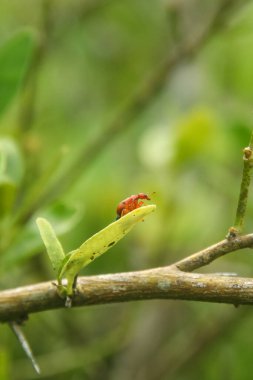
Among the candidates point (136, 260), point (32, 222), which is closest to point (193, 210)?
point (136, 260)

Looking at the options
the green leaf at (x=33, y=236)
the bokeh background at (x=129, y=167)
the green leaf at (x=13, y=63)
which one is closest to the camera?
the green leaf at (x=33, y=236)

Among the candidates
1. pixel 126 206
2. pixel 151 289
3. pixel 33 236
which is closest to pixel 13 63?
pixel 33 236

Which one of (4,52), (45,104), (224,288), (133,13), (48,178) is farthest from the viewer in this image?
(133,13)

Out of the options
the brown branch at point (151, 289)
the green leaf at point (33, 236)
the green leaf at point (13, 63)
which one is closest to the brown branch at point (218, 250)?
the brown branch at point (151, 289)

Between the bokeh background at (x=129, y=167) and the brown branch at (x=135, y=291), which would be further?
the bokeh background at (x=129, y=167)

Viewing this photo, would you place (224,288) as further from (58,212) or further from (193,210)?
(193,210)

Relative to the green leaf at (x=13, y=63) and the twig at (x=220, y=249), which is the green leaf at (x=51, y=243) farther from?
the green leaf at (x=13, y=63)

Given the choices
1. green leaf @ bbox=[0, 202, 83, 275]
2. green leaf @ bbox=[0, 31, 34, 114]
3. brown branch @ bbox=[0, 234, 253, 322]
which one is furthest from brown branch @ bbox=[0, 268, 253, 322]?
green leaf @ bbox=[0, 31, 34, 114]

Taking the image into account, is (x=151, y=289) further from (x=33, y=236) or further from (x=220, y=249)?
(x=33, y=236)

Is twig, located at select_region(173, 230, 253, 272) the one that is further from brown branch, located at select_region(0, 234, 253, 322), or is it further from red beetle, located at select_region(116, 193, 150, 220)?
red beetle, located at select_region(116, 193, 150, 220)
